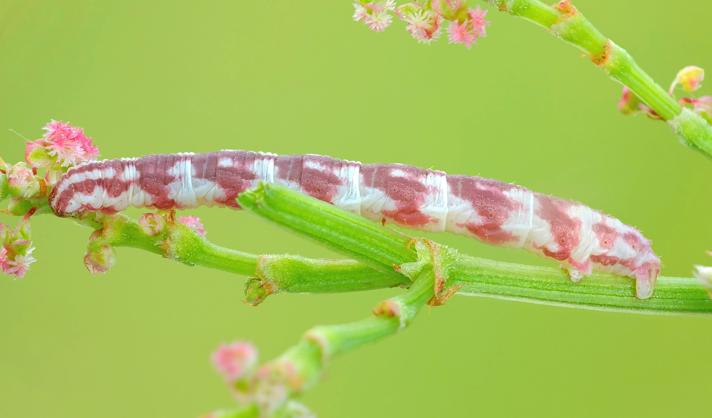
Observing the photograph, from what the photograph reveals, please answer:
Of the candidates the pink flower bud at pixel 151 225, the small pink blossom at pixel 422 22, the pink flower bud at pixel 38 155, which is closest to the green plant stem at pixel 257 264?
the pink flower bud at pixel 151 225

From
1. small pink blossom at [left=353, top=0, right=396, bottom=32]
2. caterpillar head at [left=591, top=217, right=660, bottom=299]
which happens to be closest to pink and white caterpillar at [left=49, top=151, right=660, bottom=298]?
caterpillar head at [left=591, top=217, right=660, bottom=299]

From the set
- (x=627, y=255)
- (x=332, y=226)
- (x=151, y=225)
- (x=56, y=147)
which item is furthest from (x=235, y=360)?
(x=627, y=255)

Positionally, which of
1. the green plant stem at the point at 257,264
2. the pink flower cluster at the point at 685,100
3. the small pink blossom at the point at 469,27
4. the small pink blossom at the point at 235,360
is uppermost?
the small pink blossom at the point at 469,27

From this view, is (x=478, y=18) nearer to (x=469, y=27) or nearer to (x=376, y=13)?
(x=469, y=27)

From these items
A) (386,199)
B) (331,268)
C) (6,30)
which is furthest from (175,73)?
(331,268)

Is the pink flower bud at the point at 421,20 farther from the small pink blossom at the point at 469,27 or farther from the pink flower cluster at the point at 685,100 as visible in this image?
the pink flower cluster at the point at 685,100
